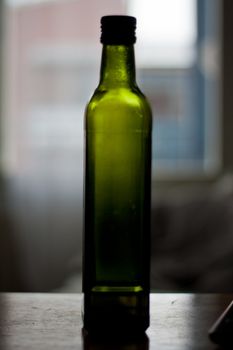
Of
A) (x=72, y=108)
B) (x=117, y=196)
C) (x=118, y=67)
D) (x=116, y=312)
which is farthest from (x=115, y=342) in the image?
(x=72, y=108)

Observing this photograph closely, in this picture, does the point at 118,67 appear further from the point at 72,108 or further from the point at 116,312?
the point at 72,108

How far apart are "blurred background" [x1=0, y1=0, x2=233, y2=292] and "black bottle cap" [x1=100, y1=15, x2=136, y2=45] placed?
7.40 ft

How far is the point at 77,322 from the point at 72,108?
92.1 inches

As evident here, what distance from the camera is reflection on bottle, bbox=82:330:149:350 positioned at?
699 millimetres

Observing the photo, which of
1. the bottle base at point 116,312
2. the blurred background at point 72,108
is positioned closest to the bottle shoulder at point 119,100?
the bottle base at point 116,312

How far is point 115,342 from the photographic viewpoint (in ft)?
2.36

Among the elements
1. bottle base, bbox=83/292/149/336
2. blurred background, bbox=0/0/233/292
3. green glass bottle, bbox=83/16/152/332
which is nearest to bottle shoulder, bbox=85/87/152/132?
green glass bottle, bbox=83/16/152/332

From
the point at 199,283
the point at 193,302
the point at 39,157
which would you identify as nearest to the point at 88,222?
the point at 193,302

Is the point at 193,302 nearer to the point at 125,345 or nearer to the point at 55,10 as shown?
the point at 125,345

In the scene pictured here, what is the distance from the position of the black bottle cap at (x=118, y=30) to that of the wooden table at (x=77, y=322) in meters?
0.29

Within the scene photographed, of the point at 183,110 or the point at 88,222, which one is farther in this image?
the point at 183,110

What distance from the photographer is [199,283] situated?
2.38 m

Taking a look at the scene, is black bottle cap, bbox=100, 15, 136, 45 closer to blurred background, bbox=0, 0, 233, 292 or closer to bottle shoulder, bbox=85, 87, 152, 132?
bottle shoulder, bbox=85, 87, 152, 132

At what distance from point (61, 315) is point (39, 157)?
228 centimetres
